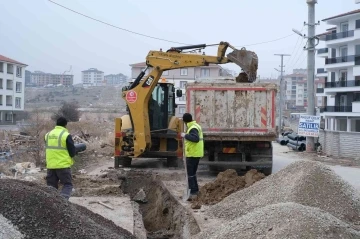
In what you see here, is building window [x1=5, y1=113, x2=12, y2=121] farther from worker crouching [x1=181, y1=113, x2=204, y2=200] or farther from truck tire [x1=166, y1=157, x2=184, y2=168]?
worker crouching [x1=181, y1=113, x2=204, y2=200]

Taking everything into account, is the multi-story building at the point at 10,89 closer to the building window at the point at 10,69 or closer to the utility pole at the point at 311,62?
the building window at the point at 10,69

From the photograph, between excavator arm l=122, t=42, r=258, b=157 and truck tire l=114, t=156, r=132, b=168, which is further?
truck tire l=114, t=156, r=132, b=168

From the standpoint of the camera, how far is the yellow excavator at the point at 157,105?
1360 centimetres

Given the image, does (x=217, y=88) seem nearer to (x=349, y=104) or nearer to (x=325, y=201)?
(x=325, y=201)

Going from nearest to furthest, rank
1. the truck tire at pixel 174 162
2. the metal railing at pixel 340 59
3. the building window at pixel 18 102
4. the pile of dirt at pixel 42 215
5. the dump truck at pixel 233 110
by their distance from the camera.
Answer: the pile of dirt at pixel 42 215, the dump truck at pixel 233 110, the truck tire at pixel 174 162, the metal railing at pixel 340 59, the building window at pixel 18 102

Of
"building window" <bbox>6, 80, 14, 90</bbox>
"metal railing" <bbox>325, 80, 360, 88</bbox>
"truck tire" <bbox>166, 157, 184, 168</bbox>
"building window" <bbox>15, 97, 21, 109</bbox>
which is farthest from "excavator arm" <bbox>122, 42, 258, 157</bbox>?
"building window" <bbox>15, 97, 21, 109</bbox>

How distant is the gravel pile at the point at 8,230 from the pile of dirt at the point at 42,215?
0.08 m

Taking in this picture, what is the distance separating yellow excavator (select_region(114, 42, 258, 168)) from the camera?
1360 cm

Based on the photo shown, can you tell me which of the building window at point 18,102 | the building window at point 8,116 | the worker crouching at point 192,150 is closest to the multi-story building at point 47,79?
the building window at point 18,102

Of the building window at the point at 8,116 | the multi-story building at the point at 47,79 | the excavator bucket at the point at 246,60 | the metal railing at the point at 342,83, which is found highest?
the multi-story building at the point at 47,79

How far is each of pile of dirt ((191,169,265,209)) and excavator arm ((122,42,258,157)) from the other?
354 centimetres

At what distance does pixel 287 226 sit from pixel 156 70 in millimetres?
8770

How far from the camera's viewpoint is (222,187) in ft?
34.3

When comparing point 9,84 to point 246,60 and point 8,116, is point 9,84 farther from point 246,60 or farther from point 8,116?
point 246,60
